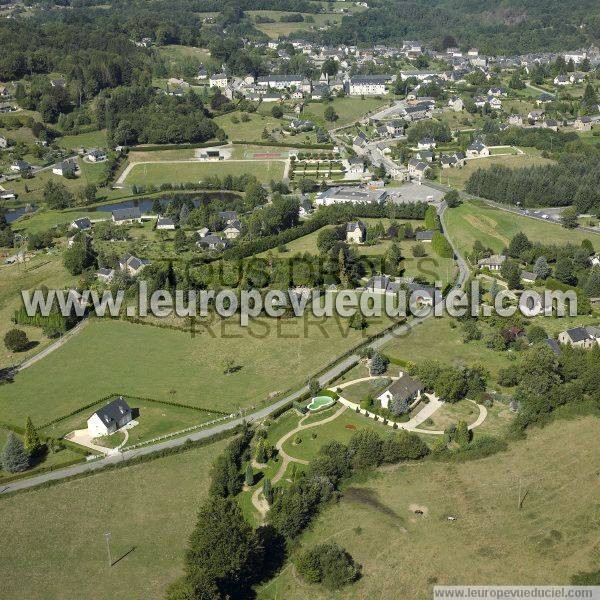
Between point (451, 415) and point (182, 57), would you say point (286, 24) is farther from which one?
point (451, 415)

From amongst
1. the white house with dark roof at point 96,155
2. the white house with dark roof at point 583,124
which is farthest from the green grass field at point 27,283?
the white house with dark roof at point 583,124

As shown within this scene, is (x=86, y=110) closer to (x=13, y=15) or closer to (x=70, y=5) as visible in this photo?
(x=13, y=15)

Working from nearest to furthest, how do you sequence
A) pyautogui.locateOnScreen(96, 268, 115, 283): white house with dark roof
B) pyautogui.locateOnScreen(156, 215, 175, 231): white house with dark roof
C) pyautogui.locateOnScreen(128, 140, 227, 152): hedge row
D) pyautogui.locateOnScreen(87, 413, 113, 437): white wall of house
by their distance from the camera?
pyautogui.locateOnScreen(87, 413, 113, 437): white wall of house
pyautogui.locateOnScreen(96, 268, 115, 283): white house with dark roof
pyautogui.locateOnScreen(156, 215, 175, 231): white house with dark roof
pyautogui.locateOnScreen(128, 140, 227, 152): hedge row

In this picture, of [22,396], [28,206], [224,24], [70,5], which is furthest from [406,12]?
[22,396]

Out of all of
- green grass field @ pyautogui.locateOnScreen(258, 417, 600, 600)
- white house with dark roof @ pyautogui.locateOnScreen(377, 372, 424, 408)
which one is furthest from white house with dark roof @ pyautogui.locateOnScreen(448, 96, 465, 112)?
green grass field @ pyautogui.locateOnScreen(258, 417, 600, 600)

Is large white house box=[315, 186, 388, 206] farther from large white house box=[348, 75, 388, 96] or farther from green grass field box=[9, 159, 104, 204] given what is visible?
large white house box=[348, 75, 388, 96]

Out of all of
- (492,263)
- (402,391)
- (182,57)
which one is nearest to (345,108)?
(182,57)
